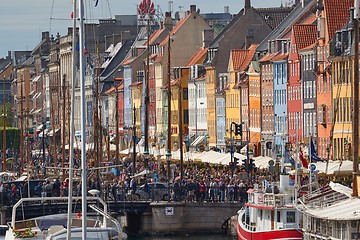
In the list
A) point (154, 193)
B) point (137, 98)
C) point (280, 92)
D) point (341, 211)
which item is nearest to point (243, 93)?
point (280, 92)

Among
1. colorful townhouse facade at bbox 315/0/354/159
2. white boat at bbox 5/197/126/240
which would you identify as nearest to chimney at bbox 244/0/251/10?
colorful townhouse facade at bbox 315/0/354/159

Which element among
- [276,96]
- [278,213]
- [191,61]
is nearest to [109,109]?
[191,61]

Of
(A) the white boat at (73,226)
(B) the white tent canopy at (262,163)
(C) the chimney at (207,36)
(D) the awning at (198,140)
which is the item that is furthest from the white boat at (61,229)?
(C) the chimney at (207,36)

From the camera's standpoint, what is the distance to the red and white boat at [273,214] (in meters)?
62.3

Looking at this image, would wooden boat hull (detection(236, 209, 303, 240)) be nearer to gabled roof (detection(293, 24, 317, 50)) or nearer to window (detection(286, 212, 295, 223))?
window (detection(286, 212, 295, 223))

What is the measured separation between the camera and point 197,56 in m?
156

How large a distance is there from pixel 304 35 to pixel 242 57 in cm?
2043

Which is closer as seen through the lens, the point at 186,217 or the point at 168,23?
→ the point at 186,217

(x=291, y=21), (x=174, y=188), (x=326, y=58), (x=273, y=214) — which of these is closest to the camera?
(x=273, y=214)

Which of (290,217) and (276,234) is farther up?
(290,217)

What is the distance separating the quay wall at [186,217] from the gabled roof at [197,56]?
73.6 m

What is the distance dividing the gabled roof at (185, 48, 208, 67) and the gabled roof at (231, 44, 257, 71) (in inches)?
552

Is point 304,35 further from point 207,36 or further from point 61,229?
point 61,229

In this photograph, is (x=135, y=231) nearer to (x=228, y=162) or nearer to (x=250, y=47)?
(x=228, y=162)
